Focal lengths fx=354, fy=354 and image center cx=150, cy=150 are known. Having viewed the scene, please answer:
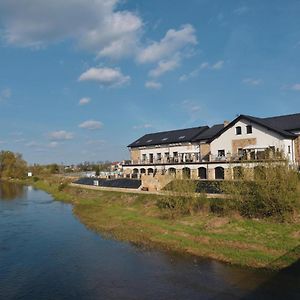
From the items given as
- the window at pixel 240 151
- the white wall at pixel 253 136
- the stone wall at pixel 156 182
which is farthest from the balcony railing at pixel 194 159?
the stone wall at pixel 156 182

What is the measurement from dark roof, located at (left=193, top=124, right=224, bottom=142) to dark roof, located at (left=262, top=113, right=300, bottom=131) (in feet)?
22.8

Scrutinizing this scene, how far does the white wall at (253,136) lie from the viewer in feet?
118

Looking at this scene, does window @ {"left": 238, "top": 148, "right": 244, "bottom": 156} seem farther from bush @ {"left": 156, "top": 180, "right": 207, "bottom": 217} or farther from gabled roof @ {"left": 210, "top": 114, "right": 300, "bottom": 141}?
bush @ {"left": 156, "top": 180, "right": 207, "bottom": 217}

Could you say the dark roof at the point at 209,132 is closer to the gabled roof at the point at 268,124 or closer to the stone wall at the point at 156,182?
the gabled roof at the point at 268,124

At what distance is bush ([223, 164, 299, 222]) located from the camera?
21391 mm

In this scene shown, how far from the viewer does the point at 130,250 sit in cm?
2048

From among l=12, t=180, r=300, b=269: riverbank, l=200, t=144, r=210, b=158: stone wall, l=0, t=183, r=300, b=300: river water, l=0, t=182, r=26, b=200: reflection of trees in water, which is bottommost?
l=0, t=183, r=300, b=300: river water

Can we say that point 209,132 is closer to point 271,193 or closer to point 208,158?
point 208,158

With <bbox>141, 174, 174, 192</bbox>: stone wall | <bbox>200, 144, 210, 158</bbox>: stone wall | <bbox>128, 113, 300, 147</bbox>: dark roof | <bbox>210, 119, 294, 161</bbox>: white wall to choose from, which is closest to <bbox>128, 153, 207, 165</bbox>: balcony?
<bbox>200, 144, 210, 158</bbox>: stone wall

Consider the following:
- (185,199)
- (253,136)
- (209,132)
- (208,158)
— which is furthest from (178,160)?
(185,199)

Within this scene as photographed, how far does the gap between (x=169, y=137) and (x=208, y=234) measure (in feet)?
102

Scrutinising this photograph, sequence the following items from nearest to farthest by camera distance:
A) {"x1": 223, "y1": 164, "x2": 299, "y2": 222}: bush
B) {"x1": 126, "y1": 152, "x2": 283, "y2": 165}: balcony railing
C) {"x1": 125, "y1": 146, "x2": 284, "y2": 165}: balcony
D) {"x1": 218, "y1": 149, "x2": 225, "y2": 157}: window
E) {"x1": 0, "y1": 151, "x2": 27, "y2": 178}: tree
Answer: {"x1": 223, "y1": 164, "x2": 299, "y2": 222}: bush < {"x1": 125, "y1": 146, "x2": 284, "y2": 165}: balcony < {"x1": 126, "y1": 152, "x2": 283, "y2": 165}: balcony railing < {"x1": 218, "y1": 149, "x2": 225, "y2": 157}: window < {"x1": 0, "y1": 151, "x2": 27, "y2": 178}: tree

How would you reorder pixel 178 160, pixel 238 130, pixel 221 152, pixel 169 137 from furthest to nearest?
pixel 169 137 < pixel 178 160 < pixel 221 152 < pixel 238 130

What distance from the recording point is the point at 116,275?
16172mm
